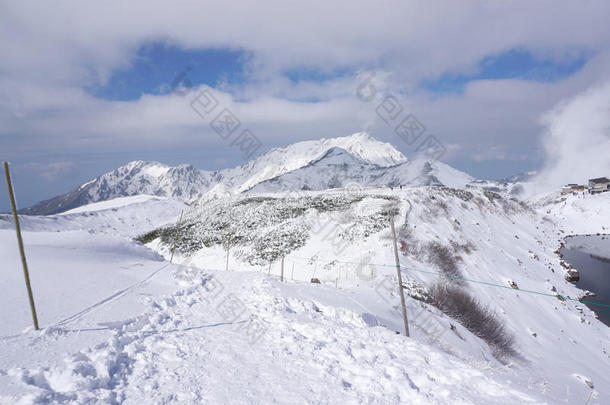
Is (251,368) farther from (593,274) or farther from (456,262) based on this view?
(593,274)

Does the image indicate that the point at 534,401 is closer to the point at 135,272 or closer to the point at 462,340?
the point at 462,340

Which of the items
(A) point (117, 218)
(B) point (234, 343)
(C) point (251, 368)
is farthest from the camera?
(A) point (117, 218)

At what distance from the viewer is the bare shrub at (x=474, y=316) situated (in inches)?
851

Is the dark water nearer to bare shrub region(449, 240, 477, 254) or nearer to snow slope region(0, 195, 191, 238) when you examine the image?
bare shrub region(449, 240, 477, 254)

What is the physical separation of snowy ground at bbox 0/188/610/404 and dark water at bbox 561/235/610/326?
38.8 feet

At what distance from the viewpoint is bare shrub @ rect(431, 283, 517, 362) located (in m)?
21.6

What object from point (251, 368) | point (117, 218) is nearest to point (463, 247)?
point (251, 368)

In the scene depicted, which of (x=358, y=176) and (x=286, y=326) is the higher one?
(x=358, y=176)

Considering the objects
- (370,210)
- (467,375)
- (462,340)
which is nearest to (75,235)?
(467,375)

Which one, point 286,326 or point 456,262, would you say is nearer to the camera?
point 286,326

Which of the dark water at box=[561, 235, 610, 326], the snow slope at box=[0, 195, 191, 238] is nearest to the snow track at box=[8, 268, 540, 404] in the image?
the dark water at box=[561, 235, 610, 326]

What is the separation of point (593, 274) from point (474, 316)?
4182cm

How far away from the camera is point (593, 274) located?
47.1m

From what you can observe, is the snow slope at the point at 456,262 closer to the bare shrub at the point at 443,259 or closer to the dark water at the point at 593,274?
the bare shrub at the point at 443,259
